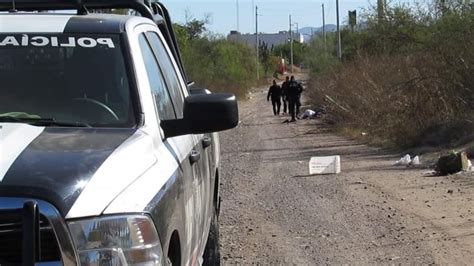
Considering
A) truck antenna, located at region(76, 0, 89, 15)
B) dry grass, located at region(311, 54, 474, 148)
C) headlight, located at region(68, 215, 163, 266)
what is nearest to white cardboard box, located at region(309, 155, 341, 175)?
dry grass, located at region(311, 54, 474, 148)

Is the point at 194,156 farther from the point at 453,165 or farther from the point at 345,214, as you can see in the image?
the point at 453,165

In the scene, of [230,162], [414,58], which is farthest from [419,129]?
[230,162]

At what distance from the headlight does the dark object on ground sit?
10477 mm

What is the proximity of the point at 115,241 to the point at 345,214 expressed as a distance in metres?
6.97

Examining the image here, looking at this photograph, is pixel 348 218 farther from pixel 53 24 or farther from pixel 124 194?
pixel 124 194

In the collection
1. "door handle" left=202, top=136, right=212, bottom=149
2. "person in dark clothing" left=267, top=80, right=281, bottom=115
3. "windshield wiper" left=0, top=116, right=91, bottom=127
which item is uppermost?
"windshield wiper" left=0, top=116, right=91, bottom=127

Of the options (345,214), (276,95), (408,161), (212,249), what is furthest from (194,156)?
(276,95)

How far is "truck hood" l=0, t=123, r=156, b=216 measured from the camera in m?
2.68

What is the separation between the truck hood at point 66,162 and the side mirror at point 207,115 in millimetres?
304

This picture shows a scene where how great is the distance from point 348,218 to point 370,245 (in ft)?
4.72

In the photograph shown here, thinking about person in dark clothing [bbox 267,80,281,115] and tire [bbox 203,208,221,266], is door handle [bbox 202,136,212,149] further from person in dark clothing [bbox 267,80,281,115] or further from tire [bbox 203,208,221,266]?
person in dark clothing [bbox 267,80,281,115]

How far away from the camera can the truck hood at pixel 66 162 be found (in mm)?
2682

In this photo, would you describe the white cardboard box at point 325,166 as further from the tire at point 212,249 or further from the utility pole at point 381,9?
the utility pole at point 381,9

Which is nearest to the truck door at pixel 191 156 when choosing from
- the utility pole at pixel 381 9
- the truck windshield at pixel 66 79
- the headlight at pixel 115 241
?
the truck windshield at pixel 66 79
